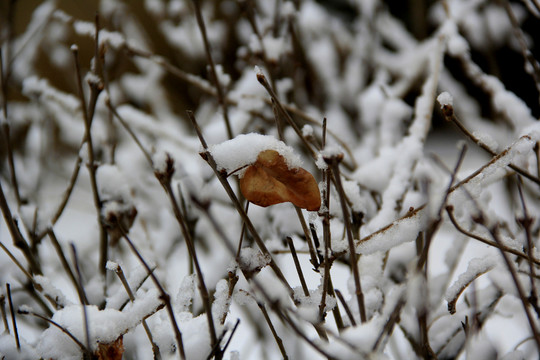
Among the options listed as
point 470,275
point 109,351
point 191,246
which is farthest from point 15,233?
point 470,275

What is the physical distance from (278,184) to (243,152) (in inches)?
3.2

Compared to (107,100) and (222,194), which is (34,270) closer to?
(107,100)

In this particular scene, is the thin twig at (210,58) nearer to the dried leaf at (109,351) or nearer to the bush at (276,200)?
the bush at (276,200)

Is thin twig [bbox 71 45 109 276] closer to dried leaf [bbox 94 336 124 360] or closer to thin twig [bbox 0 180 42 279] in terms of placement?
thin twig [bbox 0 180 42 279]

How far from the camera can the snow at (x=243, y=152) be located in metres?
0.73

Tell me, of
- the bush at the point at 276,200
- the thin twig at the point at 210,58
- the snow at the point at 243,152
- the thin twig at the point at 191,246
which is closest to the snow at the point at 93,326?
the bush at the point at 276,200

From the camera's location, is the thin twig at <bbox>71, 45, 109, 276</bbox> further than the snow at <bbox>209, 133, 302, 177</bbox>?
Yes

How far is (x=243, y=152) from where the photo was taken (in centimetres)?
74

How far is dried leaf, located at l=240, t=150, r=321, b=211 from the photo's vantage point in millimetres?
720

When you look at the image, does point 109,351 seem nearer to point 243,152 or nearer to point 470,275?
point 243,152

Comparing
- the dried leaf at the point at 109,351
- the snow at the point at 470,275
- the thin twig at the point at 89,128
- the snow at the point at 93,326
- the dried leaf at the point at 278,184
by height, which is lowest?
the dried leaf at the point at 109,351

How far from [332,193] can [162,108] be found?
7.31 ft

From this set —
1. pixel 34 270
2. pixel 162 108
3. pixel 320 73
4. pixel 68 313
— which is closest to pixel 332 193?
pixel 68 313

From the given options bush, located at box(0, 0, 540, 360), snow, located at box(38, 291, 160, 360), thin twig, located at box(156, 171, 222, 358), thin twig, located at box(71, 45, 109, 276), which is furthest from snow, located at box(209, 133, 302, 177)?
thin twig, located at box(71, 45, 109, 276)
